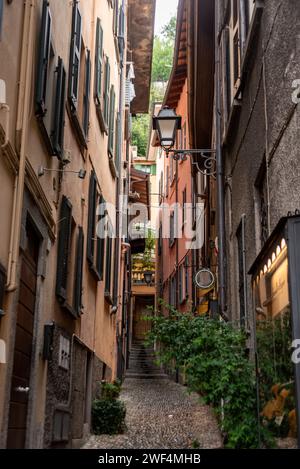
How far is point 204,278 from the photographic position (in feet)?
41.0

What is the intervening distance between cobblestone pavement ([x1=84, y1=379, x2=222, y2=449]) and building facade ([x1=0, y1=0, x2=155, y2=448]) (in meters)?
0.74

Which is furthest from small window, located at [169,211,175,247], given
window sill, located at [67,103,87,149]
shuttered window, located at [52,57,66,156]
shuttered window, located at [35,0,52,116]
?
shuttered window, located at [35,0,52,116]

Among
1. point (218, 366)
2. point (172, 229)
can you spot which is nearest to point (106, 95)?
point (218, 366)

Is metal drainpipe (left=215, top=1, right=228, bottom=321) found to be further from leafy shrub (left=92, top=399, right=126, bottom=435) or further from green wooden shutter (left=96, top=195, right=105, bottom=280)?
leafy shrub (left=92, top=399, right=126, bottom=435)

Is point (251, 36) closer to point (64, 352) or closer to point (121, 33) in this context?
point (64, 352)

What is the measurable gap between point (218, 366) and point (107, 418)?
13.8ft

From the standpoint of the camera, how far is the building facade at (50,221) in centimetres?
555

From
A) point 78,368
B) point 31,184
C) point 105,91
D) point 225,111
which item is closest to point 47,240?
point 31,184

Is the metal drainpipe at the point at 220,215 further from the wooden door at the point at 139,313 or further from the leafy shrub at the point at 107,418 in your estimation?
the wooden door at the point at 139,313

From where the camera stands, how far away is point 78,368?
9453 millimetres

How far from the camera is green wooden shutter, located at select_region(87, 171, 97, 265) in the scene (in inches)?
413

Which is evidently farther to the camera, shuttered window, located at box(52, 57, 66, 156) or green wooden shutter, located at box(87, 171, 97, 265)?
green wooden shutter, located at box(87, 171, 97, 265)

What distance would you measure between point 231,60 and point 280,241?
275 inches

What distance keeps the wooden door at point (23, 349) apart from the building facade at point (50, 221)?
0.01 m
